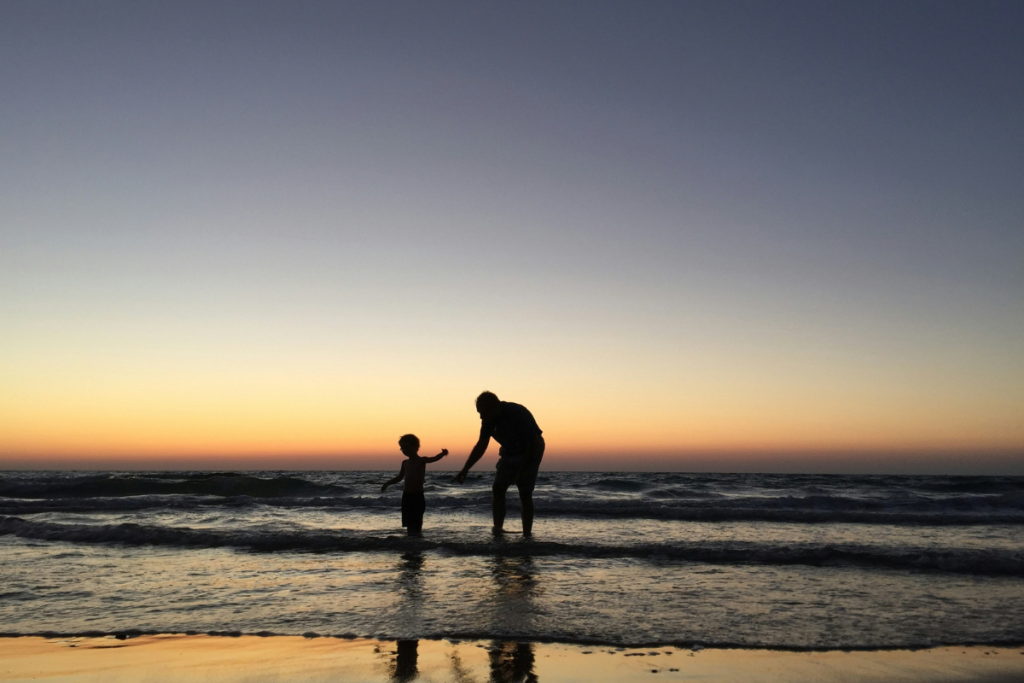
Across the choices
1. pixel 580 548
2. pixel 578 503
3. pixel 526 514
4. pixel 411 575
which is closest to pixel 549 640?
pixel 411 575

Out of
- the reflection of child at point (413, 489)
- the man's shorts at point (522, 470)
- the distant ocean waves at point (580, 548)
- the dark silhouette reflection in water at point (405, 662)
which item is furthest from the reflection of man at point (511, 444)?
the dark silhouette reflection in water at point (405, 662)

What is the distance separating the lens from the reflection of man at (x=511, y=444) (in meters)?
7.78

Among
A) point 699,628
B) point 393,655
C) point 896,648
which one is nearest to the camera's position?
point 393,655

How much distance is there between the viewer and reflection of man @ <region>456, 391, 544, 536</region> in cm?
778

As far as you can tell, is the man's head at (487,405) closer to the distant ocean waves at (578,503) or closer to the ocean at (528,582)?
the ocean at (528,582)

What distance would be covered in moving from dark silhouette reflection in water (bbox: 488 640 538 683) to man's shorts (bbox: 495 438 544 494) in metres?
4.20

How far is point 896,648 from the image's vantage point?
12.8ft

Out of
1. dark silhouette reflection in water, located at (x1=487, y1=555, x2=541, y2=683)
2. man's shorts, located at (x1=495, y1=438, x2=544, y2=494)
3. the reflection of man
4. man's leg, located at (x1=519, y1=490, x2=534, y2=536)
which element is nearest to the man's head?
the reflection of man

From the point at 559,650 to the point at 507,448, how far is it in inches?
175

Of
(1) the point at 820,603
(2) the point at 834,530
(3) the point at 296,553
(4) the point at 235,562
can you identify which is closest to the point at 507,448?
(3) the point at 296,553

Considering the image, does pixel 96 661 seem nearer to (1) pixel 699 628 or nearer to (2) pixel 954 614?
(1) pixel 699 628

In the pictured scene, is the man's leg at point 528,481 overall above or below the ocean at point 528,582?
above

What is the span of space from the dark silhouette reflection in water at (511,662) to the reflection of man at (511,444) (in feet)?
12.8

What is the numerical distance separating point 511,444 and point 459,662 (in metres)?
4.64
